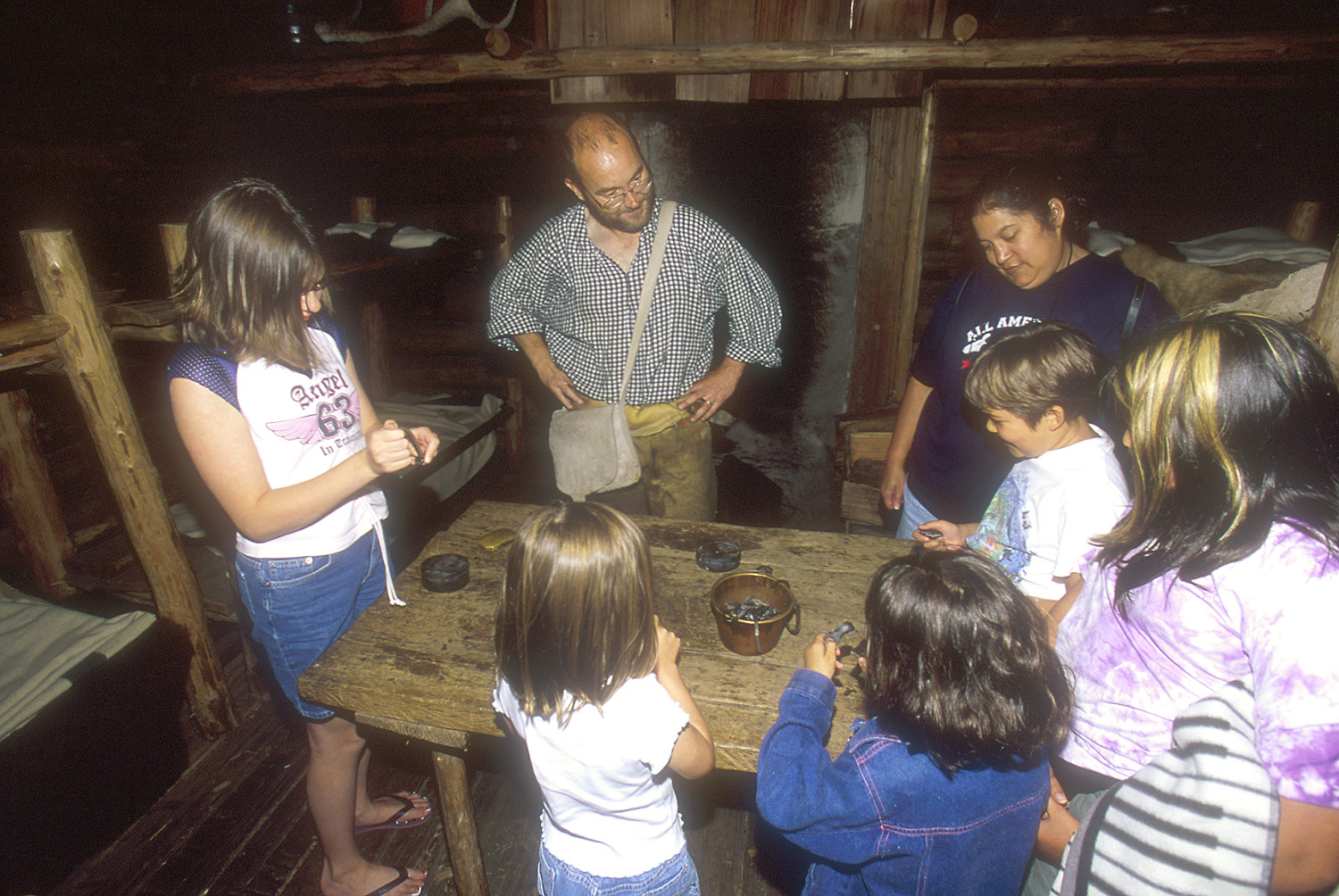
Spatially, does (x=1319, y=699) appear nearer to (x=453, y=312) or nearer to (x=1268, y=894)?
(x=1268, y=894)

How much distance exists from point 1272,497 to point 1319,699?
1.12 ft

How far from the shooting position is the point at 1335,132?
164 inches

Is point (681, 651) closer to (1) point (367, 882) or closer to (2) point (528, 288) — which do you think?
(1) point (367, 882)

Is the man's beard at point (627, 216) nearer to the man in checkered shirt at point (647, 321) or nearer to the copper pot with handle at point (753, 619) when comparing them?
the man in checkered shirt at point (647, 321)

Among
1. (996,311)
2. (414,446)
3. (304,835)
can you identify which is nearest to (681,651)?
(414,446)

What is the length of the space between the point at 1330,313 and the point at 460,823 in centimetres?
310

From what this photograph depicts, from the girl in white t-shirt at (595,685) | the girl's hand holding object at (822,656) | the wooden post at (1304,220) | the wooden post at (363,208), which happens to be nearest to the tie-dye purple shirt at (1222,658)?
the girl's hand holding object at (822,656)

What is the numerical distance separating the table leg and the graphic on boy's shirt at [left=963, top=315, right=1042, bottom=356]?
237cm

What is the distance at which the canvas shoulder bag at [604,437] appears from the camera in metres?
3.22

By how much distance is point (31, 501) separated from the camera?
3.88m

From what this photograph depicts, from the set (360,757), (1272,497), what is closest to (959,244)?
(1272,497)

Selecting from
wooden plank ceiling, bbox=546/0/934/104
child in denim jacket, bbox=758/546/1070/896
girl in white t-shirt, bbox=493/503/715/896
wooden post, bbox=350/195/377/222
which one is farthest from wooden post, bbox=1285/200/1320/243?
wooden post, bbox=350/195/377/222

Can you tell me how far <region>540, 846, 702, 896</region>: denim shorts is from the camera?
1676 mm

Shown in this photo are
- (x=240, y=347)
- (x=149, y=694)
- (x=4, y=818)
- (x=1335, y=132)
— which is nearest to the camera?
(x=240, y=347)
